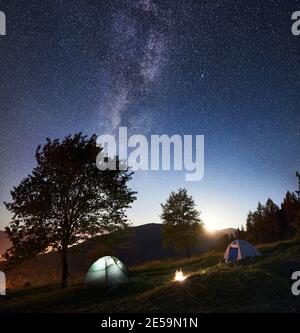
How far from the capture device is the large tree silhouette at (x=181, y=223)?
4241 centimetres

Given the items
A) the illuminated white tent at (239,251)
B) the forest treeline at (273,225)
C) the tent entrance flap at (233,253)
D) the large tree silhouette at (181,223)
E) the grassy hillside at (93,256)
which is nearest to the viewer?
the grassy hillside at (93,256)

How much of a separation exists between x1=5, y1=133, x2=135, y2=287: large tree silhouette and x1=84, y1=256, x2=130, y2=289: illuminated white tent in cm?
344

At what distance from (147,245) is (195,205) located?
67654mm

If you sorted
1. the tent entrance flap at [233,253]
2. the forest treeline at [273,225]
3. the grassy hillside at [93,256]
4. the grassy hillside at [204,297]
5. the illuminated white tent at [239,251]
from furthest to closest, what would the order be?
the forest treeline at [273,225]
the tent entrance flap at [233,253]
the illuminated white tent at [239,251]
the grassy hillside at [93,256]
the grassy hillside at [204,297]

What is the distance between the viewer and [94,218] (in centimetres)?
2222

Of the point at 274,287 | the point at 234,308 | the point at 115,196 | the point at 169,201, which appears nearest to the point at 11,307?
the point at 115,196

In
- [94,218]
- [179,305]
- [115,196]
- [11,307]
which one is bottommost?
[11,307]

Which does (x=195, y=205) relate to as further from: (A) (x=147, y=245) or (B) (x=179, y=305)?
(A) (x=147, y=245)

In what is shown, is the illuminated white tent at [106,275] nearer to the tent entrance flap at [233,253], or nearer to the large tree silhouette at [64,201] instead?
the large tree silhouette at [64,201]

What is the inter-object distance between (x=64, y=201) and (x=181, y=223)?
944 inches

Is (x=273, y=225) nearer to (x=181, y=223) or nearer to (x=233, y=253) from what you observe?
(x=181, y=223)

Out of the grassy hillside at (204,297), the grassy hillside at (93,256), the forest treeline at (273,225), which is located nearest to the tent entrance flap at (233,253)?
the grassy hillside at (204,297)

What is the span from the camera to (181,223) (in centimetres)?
4244

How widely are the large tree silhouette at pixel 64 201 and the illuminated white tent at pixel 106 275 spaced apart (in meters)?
3.44
